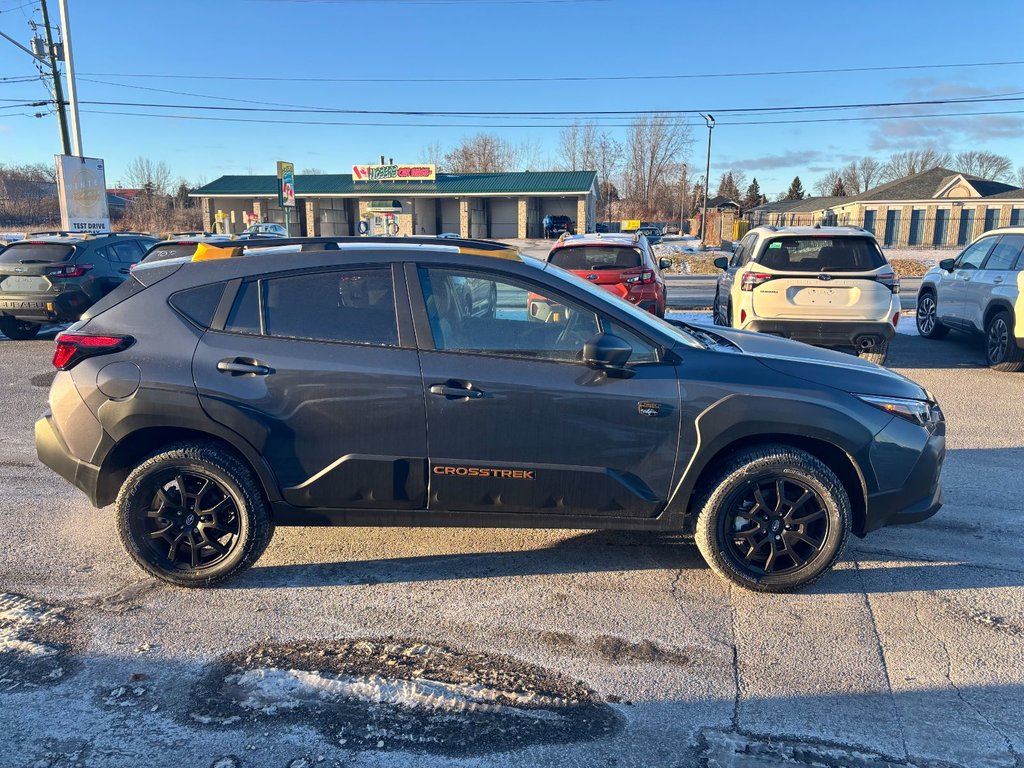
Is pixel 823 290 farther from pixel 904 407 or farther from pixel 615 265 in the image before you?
pixel 904 407

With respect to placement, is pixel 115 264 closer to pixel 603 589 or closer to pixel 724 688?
pixel 603 589

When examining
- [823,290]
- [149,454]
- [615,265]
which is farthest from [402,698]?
[615,265]

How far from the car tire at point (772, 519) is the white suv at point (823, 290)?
543 centimetres

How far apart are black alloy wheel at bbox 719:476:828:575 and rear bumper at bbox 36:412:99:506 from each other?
330 cm

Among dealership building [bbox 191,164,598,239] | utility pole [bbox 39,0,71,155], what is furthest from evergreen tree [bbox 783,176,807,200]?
utility pole [bbox 39,0,71,155]

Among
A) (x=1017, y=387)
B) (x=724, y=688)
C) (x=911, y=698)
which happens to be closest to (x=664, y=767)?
(x=724, y=688)

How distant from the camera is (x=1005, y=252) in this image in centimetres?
956

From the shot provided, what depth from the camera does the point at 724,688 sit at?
9.96 ft

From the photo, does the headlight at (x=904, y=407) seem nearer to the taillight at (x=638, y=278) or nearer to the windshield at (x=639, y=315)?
the windshield at (x=639, y=315)

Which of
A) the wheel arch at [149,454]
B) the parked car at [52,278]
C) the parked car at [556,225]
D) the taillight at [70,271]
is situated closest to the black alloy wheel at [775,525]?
the wheel arch at [149,454]

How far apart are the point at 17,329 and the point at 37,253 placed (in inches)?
63.7

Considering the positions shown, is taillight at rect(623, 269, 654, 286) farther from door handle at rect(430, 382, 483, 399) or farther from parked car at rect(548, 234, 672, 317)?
door handle at rect(430, 382, 483, 399)

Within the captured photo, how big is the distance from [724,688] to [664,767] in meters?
0.58

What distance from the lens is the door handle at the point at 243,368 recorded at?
366 centimetres
